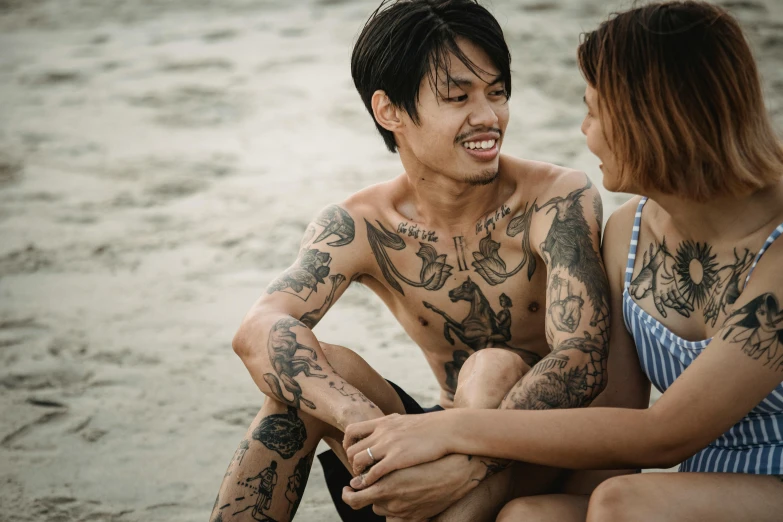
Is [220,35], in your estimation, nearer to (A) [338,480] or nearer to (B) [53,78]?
(B) [53,78]

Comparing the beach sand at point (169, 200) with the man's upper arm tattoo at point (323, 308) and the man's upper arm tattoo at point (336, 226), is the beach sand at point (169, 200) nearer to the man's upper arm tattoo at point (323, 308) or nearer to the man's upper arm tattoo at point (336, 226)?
the man's upper arm tattoo at point (323, 308)

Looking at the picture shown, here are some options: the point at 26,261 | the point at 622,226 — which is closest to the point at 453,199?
the point at 622,226

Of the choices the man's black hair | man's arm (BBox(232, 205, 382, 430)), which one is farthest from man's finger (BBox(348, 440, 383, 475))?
the man's black hair

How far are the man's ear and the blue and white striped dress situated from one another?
98 centimetres

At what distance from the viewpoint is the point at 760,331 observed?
2322 mm

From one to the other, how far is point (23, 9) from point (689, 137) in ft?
31.4

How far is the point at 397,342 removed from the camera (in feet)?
16.1

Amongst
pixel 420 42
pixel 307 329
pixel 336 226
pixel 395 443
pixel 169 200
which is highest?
pixel 420 42

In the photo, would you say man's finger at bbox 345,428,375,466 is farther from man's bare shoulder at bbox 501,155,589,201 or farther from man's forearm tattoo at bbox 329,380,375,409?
man's bare shoulder at bbox 501,155,589,201

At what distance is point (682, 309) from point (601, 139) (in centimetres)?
53

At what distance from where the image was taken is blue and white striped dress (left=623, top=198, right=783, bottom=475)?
246cm

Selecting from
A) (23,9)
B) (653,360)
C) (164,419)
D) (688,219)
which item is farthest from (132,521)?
(23,9)

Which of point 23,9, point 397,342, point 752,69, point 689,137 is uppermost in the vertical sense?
point 752,69

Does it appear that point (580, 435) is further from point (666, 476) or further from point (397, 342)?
point (397, 342)
